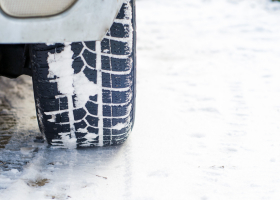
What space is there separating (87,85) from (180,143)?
46 cm

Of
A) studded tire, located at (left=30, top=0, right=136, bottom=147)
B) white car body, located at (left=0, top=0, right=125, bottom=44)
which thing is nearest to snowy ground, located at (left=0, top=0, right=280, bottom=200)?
studded tire, located at (left=30, top=0, right=136, bottom=147)

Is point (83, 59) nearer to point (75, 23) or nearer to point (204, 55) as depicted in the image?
point (75, 23)

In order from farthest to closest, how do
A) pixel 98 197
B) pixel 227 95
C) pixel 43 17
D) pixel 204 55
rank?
pixel 204 55 → pixel 227 95 → pixel 98 197 → pixel 43 17

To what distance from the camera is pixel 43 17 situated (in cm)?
62

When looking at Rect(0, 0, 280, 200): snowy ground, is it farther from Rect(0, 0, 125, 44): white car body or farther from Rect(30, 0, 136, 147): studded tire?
Rect(0, 0, 125, 44): white car body

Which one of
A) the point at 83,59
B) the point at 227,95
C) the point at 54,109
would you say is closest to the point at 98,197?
the point at 54,109

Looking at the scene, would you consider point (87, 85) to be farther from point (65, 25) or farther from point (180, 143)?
point (180, 143)

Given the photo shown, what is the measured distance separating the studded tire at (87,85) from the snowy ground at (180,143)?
112mm

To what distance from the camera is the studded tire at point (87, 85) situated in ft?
2.82

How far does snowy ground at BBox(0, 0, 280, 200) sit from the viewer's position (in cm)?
86

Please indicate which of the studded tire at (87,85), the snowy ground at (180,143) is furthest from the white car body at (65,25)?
the snowy ground at (180,143)

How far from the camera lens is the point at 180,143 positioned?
3.62 feet

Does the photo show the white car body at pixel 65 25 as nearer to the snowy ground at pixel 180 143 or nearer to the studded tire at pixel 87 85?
the studded tire at pixel 87 85

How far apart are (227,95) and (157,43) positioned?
46.3 inches
